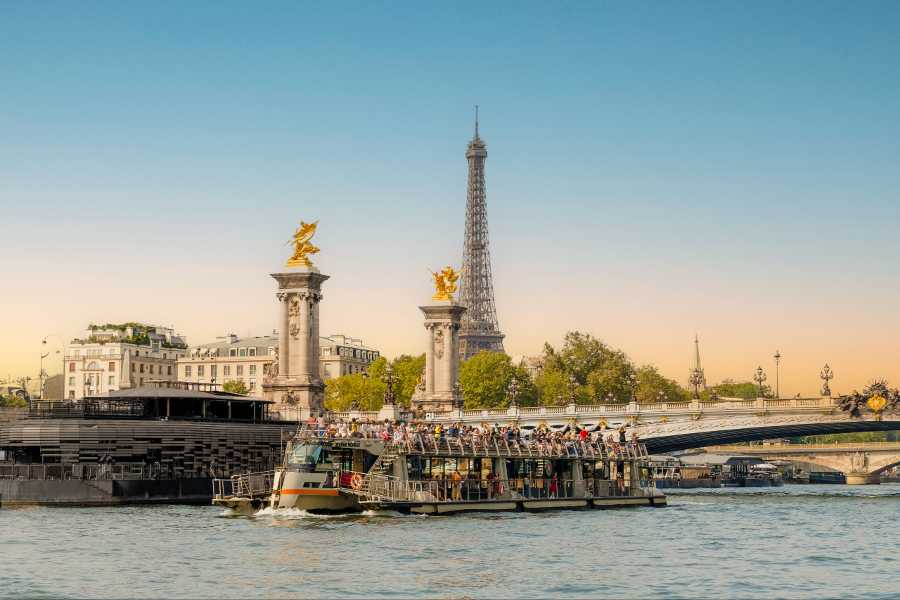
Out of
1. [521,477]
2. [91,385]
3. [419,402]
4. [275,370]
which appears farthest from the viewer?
[91,385]

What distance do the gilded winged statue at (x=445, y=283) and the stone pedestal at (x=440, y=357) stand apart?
1.38m

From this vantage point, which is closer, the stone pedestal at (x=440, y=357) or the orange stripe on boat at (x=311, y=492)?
the orange stripe on boat at (x=311, y=492)

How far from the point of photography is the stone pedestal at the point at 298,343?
120m

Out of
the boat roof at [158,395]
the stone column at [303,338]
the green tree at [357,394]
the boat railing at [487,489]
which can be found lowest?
the boat railing at [487,489]

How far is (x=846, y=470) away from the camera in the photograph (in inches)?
6393

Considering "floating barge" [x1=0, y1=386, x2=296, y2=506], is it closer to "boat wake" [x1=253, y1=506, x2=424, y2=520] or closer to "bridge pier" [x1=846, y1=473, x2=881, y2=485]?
"boat wake" [x1=253, y1=506, x2=424, y2=520]

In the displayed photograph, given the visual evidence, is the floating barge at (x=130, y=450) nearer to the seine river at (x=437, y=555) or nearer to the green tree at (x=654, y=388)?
the seine river at (x=437, y=555)

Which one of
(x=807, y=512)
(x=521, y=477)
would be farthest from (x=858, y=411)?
(x=521, y=477)

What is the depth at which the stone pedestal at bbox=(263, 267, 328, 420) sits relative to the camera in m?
120

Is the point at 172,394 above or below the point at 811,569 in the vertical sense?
above

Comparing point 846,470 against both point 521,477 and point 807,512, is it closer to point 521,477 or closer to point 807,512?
point 807,512

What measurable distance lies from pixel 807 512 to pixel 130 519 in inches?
1440

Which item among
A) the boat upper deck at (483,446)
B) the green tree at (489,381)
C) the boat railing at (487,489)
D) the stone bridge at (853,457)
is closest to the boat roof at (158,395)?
the boat upper deck at (483,446)

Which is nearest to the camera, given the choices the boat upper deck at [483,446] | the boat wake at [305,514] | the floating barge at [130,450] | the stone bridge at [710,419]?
the boat wake at [305,514]
